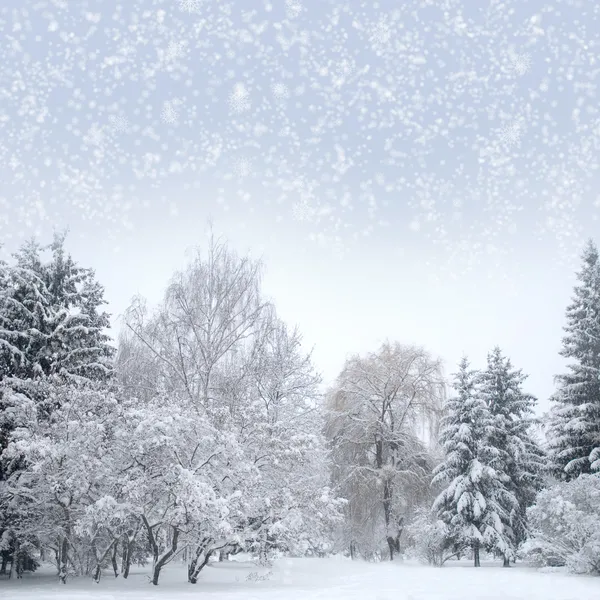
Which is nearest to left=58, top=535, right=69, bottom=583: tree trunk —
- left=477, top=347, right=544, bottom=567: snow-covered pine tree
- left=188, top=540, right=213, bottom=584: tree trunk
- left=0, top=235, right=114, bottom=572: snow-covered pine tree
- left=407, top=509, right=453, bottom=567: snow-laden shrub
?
left=0, top=235, right=114, bottom=572: snow-covered pine tree

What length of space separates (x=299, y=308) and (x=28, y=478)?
158 meters

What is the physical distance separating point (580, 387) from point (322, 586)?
13.3 metres

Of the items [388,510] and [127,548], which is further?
[388,510]

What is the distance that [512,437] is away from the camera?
88.5ft

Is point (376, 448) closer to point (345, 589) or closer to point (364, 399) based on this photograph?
point (364, 399)

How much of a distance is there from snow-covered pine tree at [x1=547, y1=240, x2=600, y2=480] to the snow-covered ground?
5.65 meters

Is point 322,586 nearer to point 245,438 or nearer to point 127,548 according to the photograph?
point 245,438

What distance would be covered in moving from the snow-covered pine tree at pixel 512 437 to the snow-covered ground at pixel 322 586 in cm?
727

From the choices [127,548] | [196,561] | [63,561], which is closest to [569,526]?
[196,561]

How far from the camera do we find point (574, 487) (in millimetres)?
19578

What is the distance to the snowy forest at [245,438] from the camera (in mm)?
15211

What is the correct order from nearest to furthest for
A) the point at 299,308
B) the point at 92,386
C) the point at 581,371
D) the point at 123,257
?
the point at 92,386 < the point at 581,371 < the point at 123,257 < the point at 299,308

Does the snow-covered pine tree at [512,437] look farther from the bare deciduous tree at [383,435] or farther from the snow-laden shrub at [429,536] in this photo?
the snow-laden shrub at [429,536]

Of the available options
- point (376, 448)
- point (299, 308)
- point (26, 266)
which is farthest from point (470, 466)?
point (299, 308)
